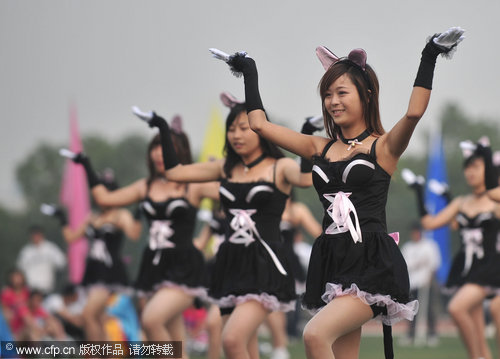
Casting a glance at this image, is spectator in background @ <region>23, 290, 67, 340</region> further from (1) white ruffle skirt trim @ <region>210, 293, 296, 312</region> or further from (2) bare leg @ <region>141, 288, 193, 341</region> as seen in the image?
(1) white ruffle skirt trim @ <region>210, 293, 296, 312</region>

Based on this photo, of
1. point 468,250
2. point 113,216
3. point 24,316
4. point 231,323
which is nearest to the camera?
point 231,323

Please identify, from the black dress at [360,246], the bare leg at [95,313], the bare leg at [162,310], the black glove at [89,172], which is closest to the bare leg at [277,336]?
the bare leg at [95,313]

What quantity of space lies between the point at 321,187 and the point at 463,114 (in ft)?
140

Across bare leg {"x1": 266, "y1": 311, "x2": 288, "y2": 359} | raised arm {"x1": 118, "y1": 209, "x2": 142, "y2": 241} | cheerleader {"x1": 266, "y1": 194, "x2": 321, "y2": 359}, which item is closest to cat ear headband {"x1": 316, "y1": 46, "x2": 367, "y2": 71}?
raised arm {"x1": 118, "y1": 209, "x2": 142, "y2": 241}

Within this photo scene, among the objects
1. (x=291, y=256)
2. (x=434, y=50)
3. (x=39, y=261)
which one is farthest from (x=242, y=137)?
(x=39, y=261)

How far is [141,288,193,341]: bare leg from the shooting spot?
783 cm

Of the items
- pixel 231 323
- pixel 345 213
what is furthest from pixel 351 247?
pixel 231 323

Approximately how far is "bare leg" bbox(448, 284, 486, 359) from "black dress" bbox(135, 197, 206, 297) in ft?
8.31

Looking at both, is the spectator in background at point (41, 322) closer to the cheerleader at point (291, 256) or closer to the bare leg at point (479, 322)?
the cheerleader at point (291, 256)

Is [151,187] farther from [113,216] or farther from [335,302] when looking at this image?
[335,302]

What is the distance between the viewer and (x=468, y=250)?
30.4 feet

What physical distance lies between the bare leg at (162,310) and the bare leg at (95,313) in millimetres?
2613

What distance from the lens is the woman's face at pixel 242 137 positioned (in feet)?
23.0

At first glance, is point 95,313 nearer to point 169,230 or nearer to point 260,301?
point 169,230
